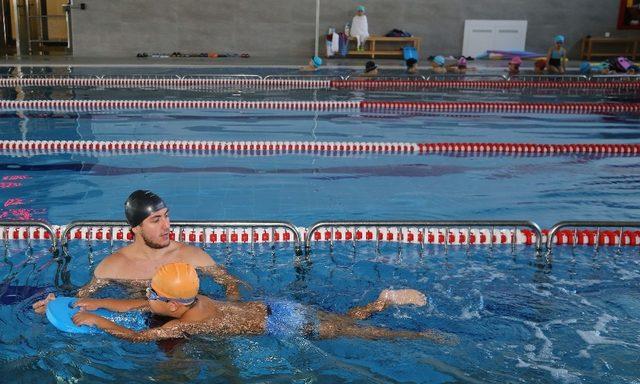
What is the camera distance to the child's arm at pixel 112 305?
379cm

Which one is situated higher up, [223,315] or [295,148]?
[295,148]

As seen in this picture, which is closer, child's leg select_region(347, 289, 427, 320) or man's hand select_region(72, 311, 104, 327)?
man's hand select_region(72, 311, 104, 327)

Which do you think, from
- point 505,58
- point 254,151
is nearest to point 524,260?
point 254,151

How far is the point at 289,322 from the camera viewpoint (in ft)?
12.5

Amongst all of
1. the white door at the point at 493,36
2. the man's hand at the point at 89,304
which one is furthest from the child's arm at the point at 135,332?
the white door at the point at 493,36

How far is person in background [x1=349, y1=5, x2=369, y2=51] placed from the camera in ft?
65.8

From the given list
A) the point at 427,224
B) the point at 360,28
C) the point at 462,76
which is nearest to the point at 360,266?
the point at 427,224

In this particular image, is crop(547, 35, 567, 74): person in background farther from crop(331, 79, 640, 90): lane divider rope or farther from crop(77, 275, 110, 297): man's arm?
crop(77, 275, 110, 297): man's arm

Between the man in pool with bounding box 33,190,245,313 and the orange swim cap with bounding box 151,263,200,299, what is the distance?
2.15ft

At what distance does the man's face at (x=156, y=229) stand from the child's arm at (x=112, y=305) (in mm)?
374

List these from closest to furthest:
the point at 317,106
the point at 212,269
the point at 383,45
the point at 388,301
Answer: the point at 388,301, the point at 212,269, the point at 317,106, the point at 383,45

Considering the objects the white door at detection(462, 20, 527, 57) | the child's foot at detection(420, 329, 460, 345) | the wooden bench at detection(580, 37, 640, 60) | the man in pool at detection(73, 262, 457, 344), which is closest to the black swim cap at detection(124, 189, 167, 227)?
the man in pool at detection(73, 262, 457, 344)

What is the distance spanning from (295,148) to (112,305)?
4.71 metres

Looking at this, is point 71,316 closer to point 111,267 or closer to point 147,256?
point 111,267
